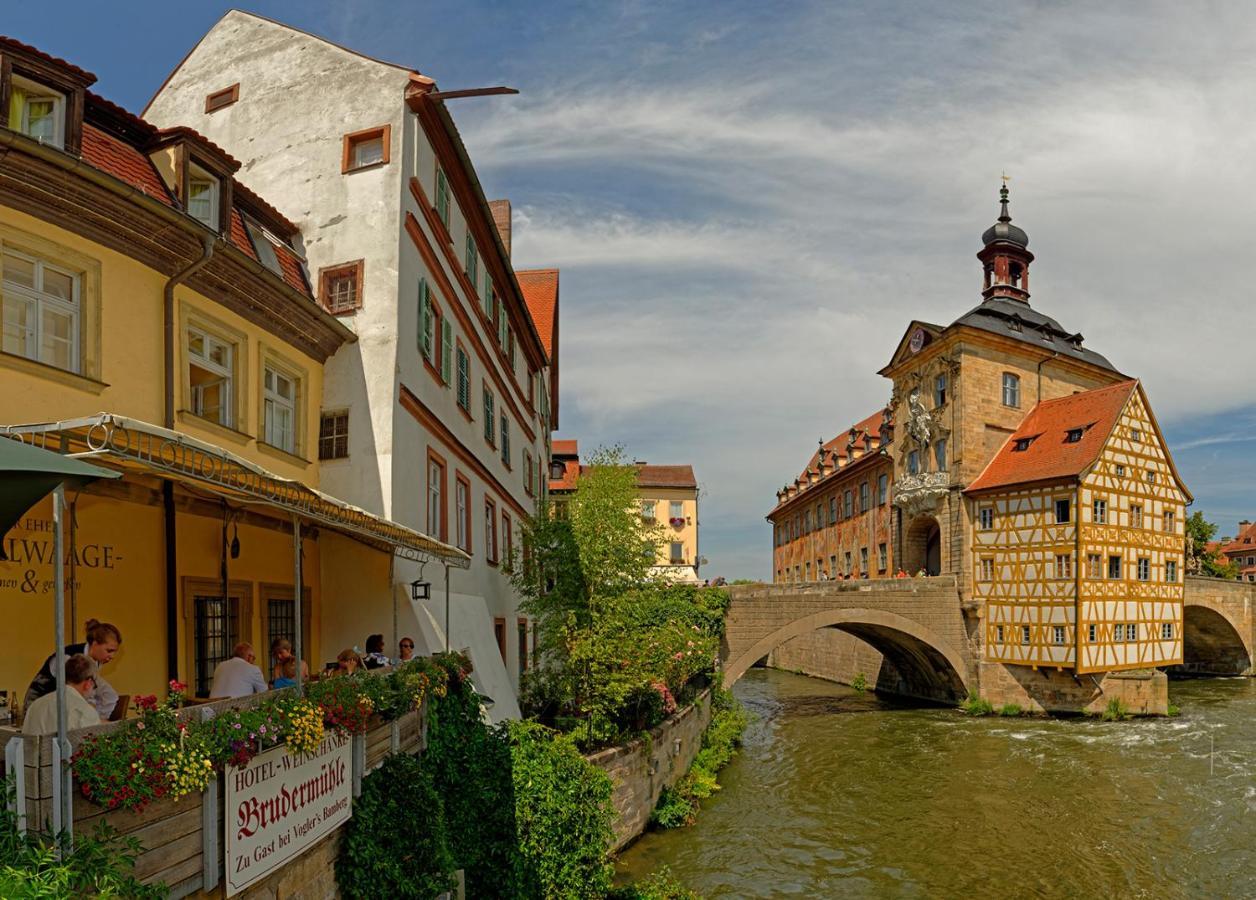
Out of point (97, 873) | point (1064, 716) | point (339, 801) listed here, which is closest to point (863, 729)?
point (1064, 716)

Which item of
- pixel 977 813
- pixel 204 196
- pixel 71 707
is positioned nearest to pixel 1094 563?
pixel 977 813

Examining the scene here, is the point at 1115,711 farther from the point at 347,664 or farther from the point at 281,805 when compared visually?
the point at 281,805

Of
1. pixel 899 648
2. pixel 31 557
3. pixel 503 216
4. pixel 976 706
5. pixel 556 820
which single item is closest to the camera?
pixel 31 557

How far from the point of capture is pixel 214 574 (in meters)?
11.0

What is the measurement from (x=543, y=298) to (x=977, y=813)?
20.5m

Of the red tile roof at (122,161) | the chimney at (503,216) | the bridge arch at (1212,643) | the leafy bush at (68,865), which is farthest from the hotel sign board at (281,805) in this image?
the bridge arch at (1212,643)

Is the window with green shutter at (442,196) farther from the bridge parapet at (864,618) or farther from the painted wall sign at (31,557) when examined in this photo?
the bridge parapet at (864,618)

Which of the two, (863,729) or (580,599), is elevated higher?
(580,599)

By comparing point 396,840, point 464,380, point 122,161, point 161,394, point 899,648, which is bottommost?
point 899,648

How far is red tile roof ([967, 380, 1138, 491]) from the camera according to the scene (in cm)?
3353

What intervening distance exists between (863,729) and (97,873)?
29597mm

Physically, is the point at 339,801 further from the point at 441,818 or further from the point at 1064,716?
the point at 1064,716

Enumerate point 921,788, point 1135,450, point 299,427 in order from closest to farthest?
point 299,427, point 921,788, point 1135,450

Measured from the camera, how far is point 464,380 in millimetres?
18219
